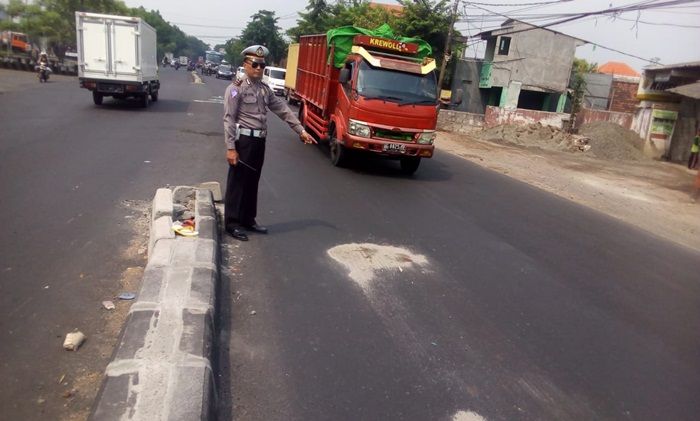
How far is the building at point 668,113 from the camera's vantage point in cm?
2052

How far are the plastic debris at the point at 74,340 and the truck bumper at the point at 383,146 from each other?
22.6 ft

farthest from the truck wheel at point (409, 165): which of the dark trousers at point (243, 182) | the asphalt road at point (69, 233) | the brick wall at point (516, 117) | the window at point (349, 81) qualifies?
the brick wall at point (516, 117)

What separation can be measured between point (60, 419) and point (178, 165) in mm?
6977

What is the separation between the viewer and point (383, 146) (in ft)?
32.4

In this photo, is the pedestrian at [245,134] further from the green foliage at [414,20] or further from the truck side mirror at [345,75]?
the green foliage at [414,20]

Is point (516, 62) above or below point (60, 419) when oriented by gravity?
above

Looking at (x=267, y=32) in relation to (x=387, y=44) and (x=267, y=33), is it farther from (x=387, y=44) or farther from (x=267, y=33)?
(x=387, y=44)

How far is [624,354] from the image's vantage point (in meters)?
4.11

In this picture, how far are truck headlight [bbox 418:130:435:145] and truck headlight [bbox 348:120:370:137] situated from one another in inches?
41.6

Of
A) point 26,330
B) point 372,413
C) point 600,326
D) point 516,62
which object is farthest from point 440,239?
point 516,62

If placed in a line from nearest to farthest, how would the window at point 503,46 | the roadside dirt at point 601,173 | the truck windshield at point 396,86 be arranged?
the truck windshield at point 396,86, the roadside dirt at point 601,173, the window at point 503,46

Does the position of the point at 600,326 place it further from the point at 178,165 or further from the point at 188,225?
the point at 178,165

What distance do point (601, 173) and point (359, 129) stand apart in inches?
375

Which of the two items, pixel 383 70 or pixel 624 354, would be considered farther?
pixel 383 70
